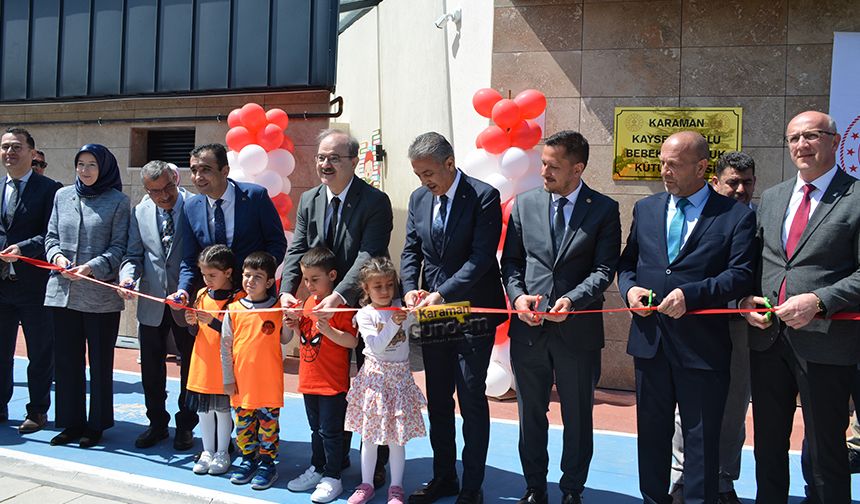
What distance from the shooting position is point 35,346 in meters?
5.54

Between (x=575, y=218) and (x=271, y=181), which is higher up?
(x=271, y=181)

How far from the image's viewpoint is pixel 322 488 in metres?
4.26

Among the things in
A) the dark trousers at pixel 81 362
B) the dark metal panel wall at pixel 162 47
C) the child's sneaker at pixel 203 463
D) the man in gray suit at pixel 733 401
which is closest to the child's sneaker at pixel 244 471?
the child's sneaker at pixel 203 463

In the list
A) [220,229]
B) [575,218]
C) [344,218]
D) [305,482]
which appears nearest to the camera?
[575,218]

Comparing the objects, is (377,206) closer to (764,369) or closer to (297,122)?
(764,369)

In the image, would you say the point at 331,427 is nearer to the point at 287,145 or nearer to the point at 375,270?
the point at 375,270

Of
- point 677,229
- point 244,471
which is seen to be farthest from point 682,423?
point 244,471

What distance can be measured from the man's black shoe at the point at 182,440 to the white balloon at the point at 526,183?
3419 mm

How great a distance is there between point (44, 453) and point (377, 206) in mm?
2916

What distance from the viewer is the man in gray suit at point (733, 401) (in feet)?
13.9

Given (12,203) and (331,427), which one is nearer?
(331,427)

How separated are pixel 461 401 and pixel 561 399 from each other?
1.89 ft

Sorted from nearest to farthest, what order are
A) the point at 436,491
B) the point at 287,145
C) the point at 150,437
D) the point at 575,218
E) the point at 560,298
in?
1. the point at 560,298
2. the point at 575,218
3. the point at 436,491
4. the point at 150,437
5. the point at 287,145

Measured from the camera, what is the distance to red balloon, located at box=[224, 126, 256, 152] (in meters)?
7.73
